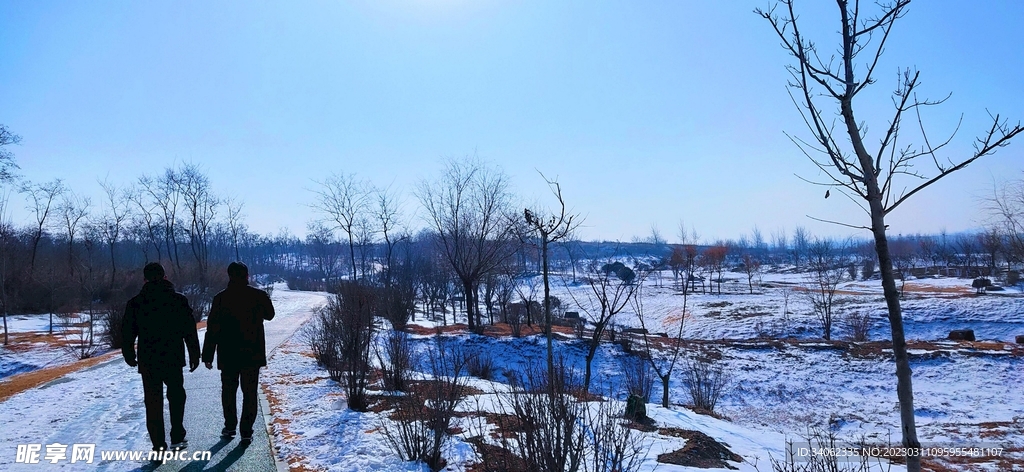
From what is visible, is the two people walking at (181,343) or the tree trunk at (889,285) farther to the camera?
the two people walking at (181,343)

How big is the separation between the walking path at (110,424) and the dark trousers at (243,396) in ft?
0.55

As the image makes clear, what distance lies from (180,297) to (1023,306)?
35.5 meters

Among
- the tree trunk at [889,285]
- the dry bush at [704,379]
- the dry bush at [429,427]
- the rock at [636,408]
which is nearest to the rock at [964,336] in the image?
the dry bush at [704,379]

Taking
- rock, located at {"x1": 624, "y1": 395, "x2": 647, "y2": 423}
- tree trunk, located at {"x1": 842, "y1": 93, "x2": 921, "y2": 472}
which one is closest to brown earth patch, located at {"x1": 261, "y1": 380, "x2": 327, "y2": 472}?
tree trunk, located at {"x1": 842, "y1": 93, "x2": 921, "y2": 472}

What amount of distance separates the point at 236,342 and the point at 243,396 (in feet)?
1.77

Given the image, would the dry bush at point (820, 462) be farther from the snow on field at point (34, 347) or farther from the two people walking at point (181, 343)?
the snow on field at point (34, 347)

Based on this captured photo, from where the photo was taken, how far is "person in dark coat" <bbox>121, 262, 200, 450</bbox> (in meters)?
4.56

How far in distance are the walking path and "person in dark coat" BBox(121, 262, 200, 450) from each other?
1.19ft

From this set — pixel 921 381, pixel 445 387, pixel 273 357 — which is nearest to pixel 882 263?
pixel 445 387

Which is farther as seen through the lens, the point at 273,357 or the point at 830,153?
the point at 273,357

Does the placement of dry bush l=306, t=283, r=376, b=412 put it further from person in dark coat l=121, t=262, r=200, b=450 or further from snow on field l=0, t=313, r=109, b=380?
snow on field l=0, t=313, r=109, b=380

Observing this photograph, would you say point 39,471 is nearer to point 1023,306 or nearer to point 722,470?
point 722,470

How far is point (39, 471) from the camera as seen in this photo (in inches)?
169

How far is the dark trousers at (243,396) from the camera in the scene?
16.5ft
